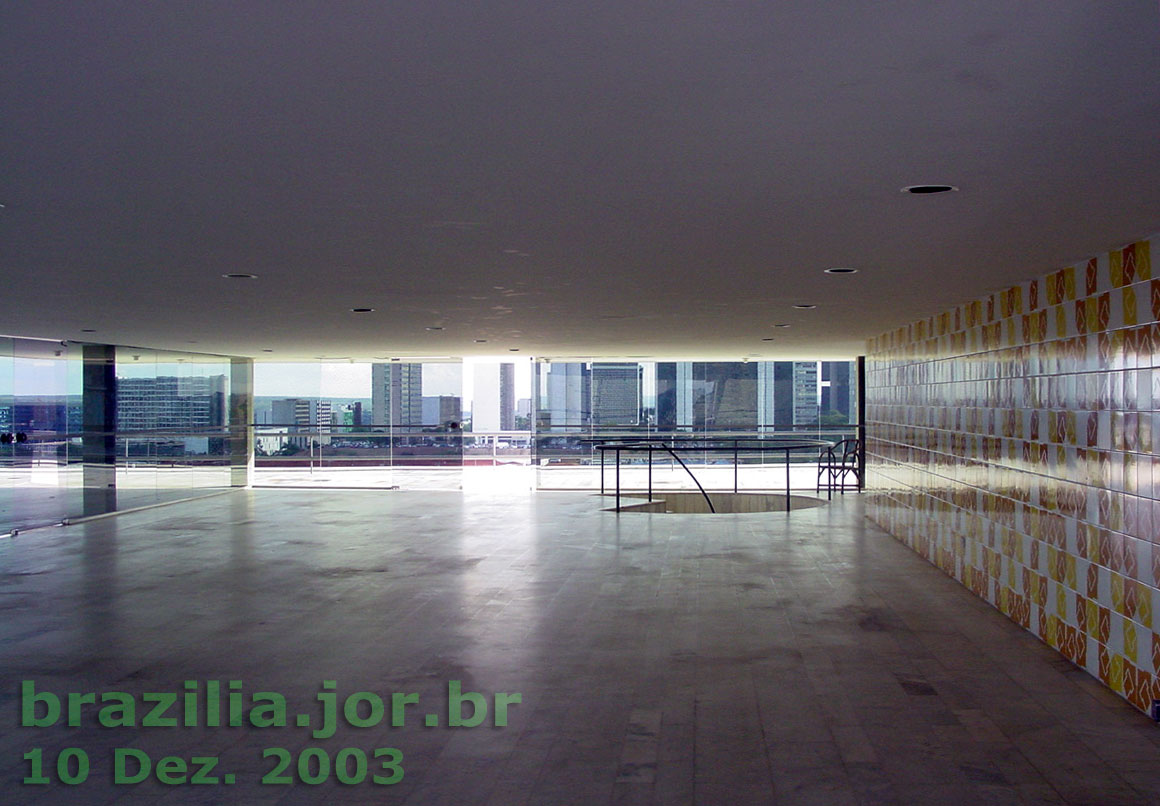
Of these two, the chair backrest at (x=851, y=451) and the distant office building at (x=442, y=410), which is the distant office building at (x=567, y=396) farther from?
the chair backrest at (x=851, y=451)

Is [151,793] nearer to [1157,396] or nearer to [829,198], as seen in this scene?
[829,198]

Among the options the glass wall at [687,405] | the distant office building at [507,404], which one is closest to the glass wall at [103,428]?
the glass wall at [687,405]

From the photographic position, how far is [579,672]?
4.55 metres

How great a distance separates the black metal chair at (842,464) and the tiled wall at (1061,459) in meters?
5.01

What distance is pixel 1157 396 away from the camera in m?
3.83

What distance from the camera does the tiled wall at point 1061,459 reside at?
3.99 m

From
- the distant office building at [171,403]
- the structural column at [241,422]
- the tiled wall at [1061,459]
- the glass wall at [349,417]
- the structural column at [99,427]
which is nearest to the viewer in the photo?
the tiled wall at [1061,459]

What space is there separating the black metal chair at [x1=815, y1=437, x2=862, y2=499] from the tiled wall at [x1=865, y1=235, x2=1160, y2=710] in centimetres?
501

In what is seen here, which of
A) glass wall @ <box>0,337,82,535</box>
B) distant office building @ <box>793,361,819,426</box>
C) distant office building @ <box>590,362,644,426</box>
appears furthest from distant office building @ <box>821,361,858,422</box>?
glass wall @ <box>0,337,82,535</box>

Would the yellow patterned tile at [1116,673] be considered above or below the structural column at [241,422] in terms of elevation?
below

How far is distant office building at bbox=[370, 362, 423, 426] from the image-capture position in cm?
1534

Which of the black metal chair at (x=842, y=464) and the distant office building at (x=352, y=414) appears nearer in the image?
the black metal chair at (x=842, y=464)

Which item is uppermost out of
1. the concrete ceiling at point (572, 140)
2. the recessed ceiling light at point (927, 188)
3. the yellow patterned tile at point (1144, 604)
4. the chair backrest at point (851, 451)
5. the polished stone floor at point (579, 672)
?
the concrete ceiling at point (572, 140)

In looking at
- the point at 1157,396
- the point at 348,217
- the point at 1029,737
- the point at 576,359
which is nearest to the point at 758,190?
the point at 348,217
